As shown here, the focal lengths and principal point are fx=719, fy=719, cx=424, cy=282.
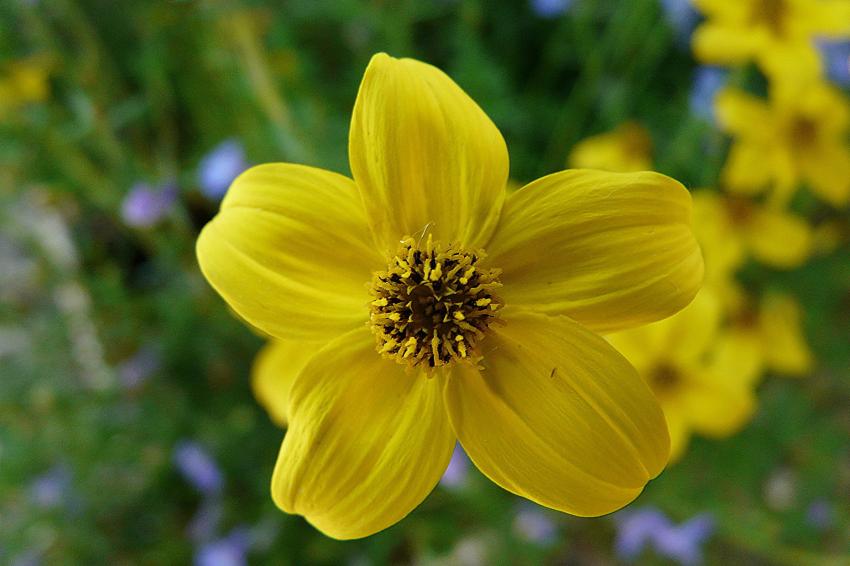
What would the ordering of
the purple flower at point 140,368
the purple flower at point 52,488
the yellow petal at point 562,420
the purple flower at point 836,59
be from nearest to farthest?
the yellow petal at point 562,420 < the purple flower at point 52,488 < the purple flower at point 836,59 < the purple flower at point 140,368

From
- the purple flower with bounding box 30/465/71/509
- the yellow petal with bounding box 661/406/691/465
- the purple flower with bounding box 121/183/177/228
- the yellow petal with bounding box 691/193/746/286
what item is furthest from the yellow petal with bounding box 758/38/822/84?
the purple flower with bounding box 30/465/71/509

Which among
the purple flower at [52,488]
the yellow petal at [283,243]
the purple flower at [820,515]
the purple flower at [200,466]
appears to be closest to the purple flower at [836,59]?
the purple flower at [820,515]

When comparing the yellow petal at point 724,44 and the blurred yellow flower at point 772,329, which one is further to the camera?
the blurred yellow flower at point 772,329

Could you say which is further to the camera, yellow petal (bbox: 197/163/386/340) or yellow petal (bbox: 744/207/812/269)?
yellow petal (bbox: 744/207/812/269)

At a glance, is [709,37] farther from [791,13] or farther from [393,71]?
[393,71]

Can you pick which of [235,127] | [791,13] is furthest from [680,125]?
[235,127]

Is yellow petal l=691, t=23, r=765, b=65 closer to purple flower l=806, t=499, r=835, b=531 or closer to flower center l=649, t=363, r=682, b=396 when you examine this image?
flower center l=649, t=363, r=682, b=396

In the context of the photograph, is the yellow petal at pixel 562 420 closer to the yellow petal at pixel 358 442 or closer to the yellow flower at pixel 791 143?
the yellow petal at pixel 358 442

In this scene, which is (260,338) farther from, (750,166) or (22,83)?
(750,166)
